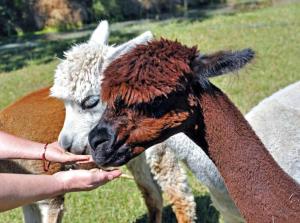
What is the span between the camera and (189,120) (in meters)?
2.55

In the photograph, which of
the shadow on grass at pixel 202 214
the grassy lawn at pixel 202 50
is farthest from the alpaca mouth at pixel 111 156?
the shadow on grass at pixel 202 214

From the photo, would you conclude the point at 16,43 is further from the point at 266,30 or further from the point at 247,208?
the point at 247,208

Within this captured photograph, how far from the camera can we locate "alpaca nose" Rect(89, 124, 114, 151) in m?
2.53

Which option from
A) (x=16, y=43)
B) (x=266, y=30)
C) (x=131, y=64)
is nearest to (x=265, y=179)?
(x=131, y=64)

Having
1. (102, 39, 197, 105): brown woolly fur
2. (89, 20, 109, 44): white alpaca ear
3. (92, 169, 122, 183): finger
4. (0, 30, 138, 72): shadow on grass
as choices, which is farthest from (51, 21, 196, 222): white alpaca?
(0, 30, 138, 72): shadow on grass

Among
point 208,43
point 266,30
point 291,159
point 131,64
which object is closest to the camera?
point 131,64

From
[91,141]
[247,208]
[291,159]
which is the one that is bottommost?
[291,159]

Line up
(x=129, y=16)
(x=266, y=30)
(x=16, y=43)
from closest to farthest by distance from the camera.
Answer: (x=266, y=30), (x=16, y=43), (x=129, y=16)

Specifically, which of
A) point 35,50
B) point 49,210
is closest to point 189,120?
point 49,210

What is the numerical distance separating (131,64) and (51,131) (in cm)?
216

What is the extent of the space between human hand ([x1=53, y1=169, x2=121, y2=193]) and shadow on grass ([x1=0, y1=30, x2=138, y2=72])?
1032 centimetres

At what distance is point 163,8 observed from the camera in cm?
2325

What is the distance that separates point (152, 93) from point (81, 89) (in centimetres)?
165

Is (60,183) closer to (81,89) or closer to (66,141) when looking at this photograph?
(66,141)
